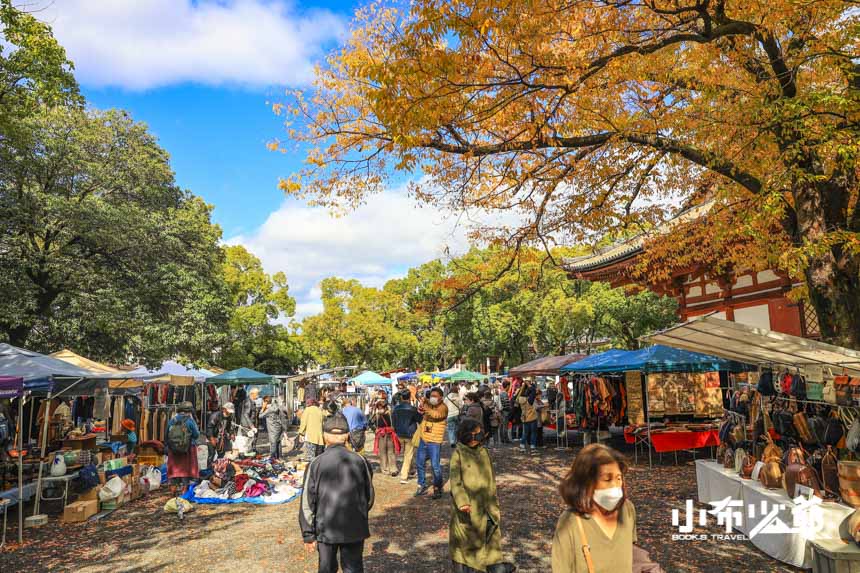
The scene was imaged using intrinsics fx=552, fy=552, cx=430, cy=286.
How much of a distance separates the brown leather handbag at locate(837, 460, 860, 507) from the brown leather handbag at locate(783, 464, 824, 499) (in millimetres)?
261

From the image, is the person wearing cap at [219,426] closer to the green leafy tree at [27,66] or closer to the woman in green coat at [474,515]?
the green leafy tree at [27,66]

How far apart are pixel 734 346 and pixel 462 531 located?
4054mm

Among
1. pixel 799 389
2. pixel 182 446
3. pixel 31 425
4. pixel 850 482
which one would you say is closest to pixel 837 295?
pixel 799 389

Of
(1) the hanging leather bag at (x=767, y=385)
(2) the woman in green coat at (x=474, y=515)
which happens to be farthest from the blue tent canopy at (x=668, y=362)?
(2) the woman in green coat at (x=474, y=515)

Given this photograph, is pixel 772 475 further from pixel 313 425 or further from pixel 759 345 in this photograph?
pixel 313 425

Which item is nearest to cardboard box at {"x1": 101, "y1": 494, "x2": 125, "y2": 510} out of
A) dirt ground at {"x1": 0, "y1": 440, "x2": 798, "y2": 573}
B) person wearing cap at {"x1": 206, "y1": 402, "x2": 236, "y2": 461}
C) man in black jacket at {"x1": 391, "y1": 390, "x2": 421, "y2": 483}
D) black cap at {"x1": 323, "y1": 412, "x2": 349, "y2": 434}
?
dirt ground at {"x1": 0, "y1": 440, "x2": 798, "y2": 573}

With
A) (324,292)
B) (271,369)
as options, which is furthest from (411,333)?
(271,369)

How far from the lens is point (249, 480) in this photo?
32.5ft

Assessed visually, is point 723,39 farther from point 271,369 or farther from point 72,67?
point 271,369

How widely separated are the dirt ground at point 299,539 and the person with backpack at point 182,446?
0.69 meters

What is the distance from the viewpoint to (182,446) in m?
9.09

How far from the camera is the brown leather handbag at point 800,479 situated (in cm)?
507

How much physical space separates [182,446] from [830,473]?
8.78 meters

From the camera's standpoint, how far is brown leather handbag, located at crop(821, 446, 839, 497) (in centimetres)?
500
